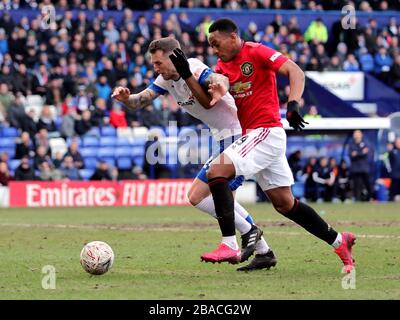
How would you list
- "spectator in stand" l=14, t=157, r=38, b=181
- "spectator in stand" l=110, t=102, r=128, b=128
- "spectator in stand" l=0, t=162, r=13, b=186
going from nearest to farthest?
"spectator in stand" l=0, t=162, r=13, b=186 → "spectator in stand" l=14, t=157, r=38, b=181 → "spectator in stand" l=110, t=102, r=128, b=128

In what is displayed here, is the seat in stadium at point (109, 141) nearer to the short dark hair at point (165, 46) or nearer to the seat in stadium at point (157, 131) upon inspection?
the seat in stadium at point (157, 131)

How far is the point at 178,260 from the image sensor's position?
1125 cm

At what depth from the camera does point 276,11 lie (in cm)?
3284

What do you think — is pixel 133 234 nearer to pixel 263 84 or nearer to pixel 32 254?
pixel 32 254

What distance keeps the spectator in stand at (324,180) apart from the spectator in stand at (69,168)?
6.45 metres

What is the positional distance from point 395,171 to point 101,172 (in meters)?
8.24

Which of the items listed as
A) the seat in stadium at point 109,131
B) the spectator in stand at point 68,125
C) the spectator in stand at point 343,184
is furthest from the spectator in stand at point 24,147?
the spectator in stand at point 343,184

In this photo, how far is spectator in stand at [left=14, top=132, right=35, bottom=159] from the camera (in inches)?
988

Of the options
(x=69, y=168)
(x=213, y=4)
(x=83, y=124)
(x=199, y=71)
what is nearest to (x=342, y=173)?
(x=83, y=124)

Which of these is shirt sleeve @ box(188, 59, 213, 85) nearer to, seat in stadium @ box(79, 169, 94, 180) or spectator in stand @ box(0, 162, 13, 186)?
spectator in stand @ box(0, 162, 13, 186)

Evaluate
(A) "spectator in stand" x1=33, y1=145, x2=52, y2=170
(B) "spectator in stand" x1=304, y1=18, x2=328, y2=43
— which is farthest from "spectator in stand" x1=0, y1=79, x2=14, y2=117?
(B) "spectator in stand" x1=304, y1=18, x2=328, y2=43

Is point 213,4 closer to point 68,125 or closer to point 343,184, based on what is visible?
point 343,184

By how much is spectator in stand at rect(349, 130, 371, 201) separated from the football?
58.9ft
